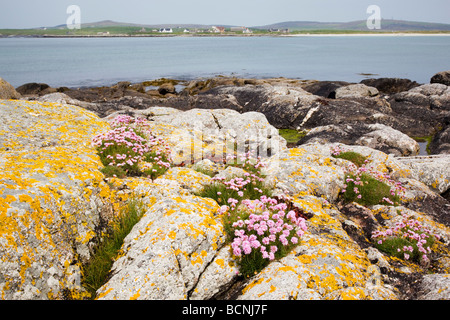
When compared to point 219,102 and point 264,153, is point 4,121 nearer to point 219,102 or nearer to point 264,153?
point 264,153

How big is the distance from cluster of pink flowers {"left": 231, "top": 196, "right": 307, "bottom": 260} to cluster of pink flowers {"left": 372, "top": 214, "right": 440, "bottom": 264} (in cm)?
240

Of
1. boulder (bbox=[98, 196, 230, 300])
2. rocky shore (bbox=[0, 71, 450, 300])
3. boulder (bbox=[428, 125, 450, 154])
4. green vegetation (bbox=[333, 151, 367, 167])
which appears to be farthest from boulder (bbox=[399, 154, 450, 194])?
boulder (bbox=[98, 196, 230, 300])

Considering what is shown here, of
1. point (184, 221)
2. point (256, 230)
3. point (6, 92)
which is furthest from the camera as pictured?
point (6, 92)

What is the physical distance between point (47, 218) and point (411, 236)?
24.6 feet

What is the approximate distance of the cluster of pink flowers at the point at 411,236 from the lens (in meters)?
6.72

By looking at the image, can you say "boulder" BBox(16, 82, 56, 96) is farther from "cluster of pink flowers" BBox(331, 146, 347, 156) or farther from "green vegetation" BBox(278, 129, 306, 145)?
"cluster of pink flowers" BBox(331, 146, 347, 156)

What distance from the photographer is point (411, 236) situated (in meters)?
6.97

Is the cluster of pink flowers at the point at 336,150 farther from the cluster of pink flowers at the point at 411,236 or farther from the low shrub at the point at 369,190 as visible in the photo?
the cluster of pink flowers at the point at 411,236

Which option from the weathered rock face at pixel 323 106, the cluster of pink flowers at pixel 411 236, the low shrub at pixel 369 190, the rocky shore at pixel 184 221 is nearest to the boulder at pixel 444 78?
the weathered rock face at pixel 323 106

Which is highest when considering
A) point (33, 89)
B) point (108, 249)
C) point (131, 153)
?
point (33, 89)

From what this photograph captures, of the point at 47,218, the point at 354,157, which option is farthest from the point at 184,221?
the point at 354,157

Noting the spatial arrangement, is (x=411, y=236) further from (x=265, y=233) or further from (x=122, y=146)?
(x=122, y=146)

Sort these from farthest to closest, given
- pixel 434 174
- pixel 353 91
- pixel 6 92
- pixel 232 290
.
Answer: pixel 353 91 → pixel 6 92 → pixel 434 174 → pixel 232 290

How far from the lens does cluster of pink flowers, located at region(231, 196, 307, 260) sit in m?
5.35
